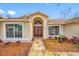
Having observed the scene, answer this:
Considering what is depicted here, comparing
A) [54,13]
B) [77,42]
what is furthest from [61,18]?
[77,42]

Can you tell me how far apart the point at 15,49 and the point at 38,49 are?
0.51 m

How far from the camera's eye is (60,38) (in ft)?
21.2

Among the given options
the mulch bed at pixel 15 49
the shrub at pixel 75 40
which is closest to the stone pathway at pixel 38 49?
the mulch bed at pixel 15 49

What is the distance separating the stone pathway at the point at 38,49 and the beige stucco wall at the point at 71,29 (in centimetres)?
60

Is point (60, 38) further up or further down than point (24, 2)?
further down

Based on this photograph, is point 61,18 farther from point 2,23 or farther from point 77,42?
point 2,23

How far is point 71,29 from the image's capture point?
6445mm

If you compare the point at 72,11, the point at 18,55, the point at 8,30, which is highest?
the point at 72,11

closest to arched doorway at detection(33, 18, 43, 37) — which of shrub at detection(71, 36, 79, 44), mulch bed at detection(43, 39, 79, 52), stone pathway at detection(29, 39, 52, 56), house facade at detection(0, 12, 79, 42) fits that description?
house facade at detection(0, 12, 79, 42)

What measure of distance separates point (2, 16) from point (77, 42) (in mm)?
1776

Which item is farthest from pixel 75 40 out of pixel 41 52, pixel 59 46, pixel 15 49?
pixel 15 49

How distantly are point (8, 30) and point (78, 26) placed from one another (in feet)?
5.19

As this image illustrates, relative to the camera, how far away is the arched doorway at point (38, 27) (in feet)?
21.1

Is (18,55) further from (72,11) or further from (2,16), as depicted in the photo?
(72,11)
